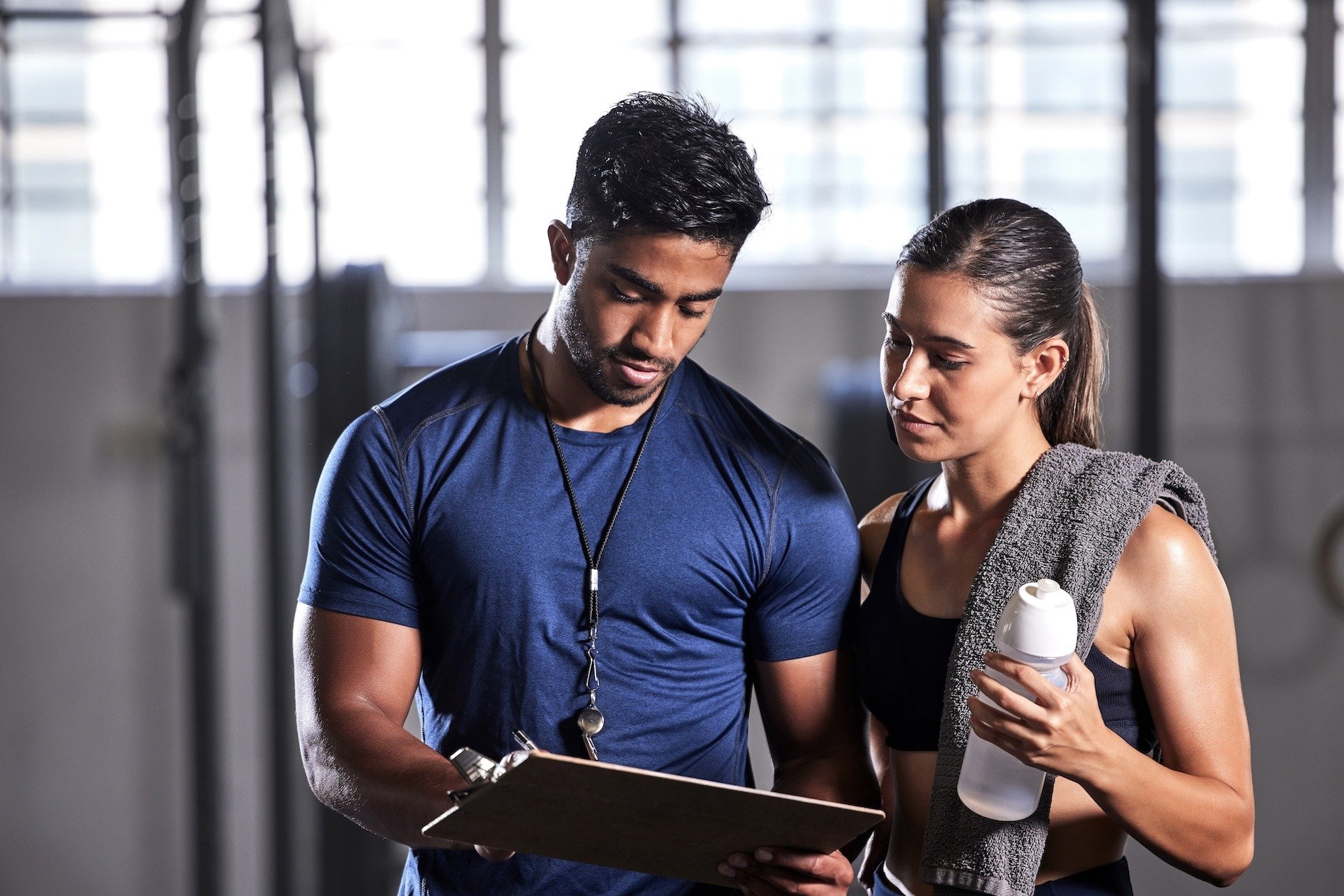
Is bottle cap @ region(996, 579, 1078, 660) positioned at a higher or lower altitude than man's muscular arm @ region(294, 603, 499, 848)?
higher

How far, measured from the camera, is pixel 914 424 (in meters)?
0.96

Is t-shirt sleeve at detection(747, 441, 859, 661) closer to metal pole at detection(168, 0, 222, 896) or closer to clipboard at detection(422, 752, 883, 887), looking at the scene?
clipboard at detection(422, 752, 883, 887)

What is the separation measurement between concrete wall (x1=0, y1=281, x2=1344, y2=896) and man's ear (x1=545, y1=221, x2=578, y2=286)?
2065mm

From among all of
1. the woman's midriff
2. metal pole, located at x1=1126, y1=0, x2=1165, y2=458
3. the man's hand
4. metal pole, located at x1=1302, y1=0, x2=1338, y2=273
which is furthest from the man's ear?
metal pole, located at x1=1302, y1=0, x2=1338, y2=273

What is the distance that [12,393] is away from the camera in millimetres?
3188

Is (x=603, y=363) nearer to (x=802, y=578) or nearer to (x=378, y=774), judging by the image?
(x=802, y=578)

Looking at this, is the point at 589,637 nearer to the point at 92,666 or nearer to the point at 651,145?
the point at 651,145

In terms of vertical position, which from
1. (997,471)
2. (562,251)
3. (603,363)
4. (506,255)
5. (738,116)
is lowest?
(997,471)

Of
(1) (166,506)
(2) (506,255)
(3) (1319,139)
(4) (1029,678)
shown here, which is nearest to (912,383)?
(4) (1029,678)

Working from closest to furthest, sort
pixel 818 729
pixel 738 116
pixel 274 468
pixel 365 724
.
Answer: pixel 365 724, pixel 818 729, pixel 274 468, pixel 738 116

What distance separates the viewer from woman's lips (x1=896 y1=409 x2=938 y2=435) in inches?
37.8

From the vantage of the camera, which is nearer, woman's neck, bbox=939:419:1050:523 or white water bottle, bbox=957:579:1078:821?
white water bottle, bbox=957:579:1078:821

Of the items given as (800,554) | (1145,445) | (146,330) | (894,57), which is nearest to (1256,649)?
(1145,445)

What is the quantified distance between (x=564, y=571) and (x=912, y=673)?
0.32 meters
